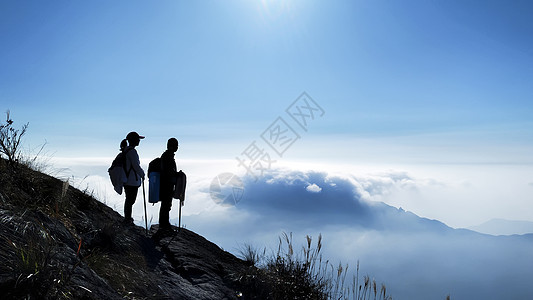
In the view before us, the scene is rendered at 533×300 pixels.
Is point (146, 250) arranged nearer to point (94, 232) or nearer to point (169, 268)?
point (169, 268)

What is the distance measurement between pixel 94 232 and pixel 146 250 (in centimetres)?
109

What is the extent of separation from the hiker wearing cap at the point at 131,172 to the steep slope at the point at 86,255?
36 cm

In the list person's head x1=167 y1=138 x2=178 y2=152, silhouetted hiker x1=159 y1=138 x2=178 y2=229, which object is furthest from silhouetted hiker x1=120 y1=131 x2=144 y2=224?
person's head x1=167 y1=138 x2=178 y2=152

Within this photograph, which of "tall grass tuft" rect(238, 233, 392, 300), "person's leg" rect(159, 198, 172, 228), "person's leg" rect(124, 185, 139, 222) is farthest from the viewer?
"person's leg" rect(159, 198, 172, 228)

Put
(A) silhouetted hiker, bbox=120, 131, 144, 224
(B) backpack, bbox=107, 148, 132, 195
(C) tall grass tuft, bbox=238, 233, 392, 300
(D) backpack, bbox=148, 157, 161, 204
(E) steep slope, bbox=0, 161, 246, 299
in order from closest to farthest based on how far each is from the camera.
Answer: (E) steep slope, bbox=0, 161, 246, 299 < (C) tall grass tuft, bbox=238, 233, 392, 300 < (B) backpack, bbox=107, 148, 132, 195 < (A) silhouetted hiker, bbox=120, 131, 144, 224 < (D) backpack, bbox=148, 157, 161, 204

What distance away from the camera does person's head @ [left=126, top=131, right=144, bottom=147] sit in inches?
320

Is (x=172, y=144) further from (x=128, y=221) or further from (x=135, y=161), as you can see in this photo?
(x=128, y=221)

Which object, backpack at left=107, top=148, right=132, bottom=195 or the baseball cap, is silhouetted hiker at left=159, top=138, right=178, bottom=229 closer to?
the baseball cap

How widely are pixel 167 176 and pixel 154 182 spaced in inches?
13.7

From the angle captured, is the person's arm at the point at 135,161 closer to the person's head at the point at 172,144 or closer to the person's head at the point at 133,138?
the person's head at the point at 133,138

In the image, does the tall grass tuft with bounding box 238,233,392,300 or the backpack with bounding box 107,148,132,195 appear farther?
the backpack with bounding box 107,148,132,195

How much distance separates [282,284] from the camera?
6.32 metres

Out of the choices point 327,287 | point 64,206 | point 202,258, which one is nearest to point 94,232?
point 64,206

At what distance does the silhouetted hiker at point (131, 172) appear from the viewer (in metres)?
8.07
